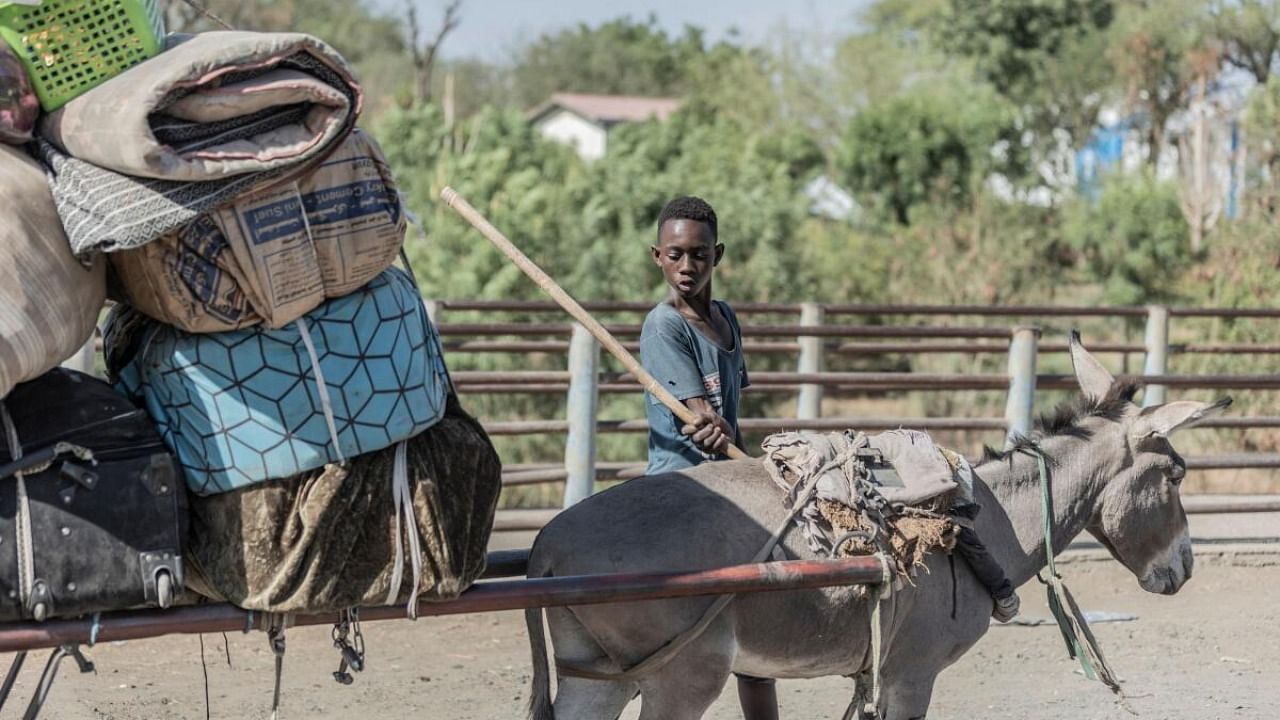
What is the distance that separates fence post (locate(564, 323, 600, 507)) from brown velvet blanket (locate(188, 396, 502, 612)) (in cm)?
485

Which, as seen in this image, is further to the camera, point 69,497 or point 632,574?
point 632,574

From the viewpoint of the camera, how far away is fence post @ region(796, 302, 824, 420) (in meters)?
9.49

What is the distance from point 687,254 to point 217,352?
175 cm

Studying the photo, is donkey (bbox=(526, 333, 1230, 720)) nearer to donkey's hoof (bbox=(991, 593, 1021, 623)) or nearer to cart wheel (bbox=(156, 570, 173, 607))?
donkey's hoof (bbox=(991, 593, 1021, 623))

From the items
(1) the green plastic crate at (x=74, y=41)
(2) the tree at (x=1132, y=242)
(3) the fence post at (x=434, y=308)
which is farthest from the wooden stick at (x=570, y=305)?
(2) the tree at (x=1132, y=242)

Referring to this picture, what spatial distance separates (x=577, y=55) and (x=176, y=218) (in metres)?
70.8

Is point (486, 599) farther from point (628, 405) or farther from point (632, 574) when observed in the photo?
point (628, 405)

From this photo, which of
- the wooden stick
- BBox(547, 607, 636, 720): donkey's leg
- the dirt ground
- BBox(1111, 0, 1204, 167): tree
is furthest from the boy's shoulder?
BBox(1111, 0, 1204, 167): tree

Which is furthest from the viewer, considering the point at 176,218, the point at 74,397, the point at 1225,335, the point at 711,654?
the point at 1225,335

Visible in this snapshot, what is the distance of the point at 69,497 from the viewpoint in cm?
293

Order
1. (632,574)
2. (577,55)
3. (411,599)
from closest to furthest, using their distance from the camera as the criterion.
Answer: (411,599) → (632,574) → (577,55)

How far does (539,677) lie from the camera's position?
3.98 metres

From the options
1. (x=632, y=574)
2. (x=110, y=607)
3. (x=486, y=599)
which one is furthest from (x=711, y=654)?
(x=110, y=607)

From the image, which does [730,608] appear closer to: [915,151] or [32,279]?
[32,279]
